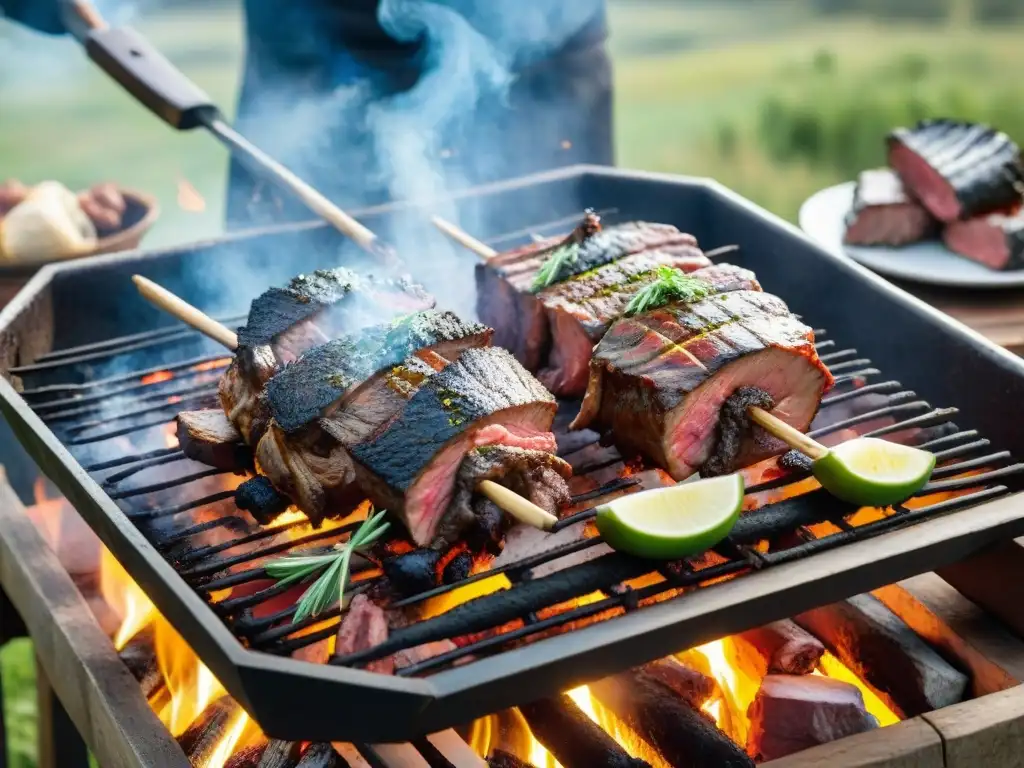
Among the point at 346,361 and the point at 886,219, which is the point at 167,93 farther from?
the point at 886,219

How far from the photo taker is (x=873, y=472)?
9.58 ft

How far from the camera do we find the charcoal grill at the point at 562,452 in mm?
2377

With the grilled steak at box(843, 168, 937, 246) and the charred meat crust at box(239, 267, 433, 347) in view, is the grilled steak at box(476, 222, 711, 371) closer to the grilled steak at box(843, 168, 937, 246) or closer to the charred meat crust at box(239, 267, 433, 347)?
the charred meat crust at box(239, 267, 433, 347)

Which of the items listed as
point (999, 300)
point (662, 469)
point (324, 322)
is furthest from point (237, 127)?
point (999, 300)

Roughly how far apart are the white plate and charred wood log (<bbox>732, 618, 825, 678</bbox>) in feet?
7.91

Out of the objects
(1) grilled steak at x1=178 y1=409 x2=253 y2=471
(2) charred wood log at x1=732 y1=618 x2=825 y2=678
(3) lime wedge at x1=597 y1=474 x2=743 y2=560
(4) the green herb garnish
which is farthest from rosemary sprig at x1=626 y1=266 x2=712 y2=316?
(1) grilled steak at x1=178 y1=409 x2=253 y2=471

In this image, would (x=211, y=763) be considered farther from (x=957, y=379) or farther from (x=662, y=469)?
(x=957, y=379)

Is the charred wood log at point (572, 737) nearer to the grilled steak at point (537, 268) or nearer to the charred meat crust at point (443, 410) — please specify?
the charred meat crust at point (443, 410)

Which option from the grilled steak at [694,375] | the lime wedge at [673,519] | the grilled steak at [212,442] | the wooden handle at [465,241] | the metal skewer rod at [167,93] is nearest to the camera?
the lime wedge at [673,519]

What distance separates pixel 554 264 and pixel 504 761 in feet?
5.73

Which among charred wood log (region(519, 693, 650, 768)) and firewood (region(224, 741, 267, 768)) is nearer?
charred wood log (region(519, 693, 650, 768))

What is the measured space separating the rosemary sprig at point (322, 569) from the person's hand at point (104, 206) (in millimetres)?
3970

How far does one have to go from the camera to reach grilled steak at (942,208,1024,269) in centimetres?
554

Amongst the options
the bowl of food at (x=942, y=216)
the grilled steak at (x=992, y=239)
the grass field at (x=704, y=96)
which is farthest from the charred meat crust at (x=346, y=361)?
the grass field at (x=704, y=96)
